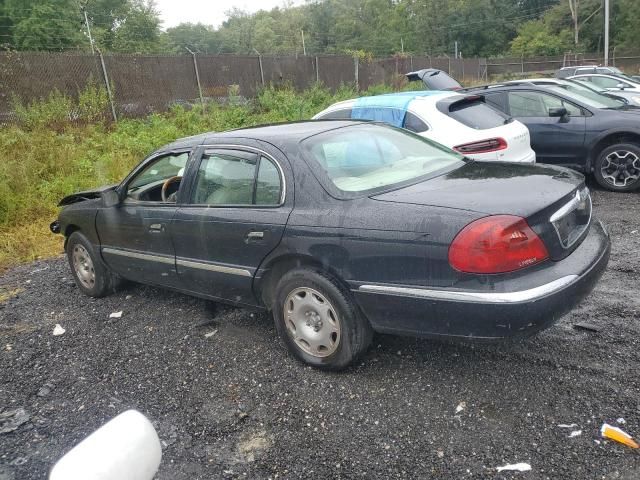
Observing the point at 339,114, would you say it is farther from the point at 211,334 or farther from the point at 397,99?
the point at 211,334

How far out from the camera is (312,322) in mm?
3365

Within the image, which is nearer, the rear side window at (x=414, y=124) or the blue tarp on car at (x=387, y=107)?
the rear side window at (x=414, y=124)

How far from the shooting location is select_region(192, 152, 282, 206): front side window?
3541 millimetres

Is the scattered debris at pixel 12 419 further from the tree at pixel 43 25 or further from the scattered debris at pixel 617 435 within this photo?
the tree at pixel 43 25

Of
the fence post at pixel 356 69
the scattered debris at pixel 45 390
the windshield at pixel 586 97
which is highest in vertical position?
the fence post at pixel 356 69

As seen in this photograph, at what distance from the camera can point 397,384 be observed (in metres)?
3.22

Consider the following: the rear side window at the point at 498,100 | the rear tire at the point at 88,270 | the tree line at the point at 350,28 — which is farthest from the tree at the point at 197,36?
the rear tire at the point at 88,270

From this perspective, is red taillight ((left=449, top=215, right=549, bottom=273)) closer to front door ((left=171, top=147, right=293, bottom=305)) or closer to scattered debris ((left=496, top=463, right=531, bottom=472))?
scattered debris ((left=496, top=463, right=531, bottom=472))

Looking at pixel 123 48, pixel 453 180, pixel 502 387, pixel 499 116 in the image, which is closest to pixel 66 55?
pixel 499 116

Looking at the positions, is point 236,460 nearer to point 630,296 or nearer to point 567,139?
point 630,296

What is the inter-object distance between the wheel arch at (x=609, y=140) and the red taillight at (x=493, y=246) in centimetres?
547

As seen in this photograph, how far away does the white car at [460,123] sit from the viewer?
20.0 feet

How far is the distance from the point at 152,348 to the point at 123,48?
1847 inches

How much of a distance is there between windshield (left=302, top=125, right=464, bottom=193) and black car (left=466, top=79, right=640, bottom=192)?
4.32 metres
